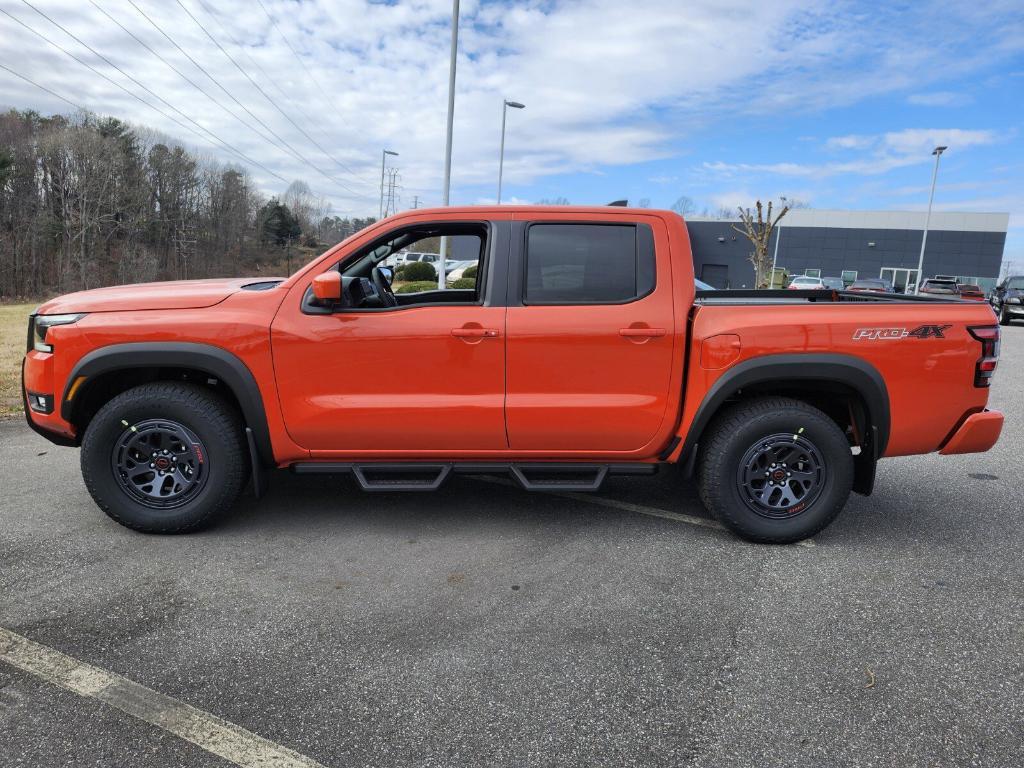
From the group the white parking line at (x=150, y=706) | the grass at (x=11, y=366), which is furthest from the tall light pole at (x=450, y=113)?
the white parking line at (x=150, y=706)

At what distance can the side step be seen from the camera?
13.0ft

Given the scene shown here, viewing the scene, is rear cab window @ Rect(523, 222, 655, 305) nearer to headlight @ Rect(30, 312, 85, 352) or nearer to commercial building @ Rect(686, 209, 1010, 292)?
headlight @ Rect(30, 312, 85, 352)

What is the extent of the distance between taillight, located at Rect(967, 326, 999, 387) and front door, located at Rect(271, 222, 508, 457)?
260 cm

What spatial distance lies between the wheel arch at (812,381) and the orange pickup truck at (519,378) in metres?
0.01

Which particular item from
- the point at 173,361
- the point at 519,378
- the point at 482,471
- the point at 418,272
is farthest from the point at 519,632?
the point at 418,272

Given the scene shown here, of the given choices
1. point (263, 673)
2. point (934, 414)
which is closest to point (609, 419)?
point (934, 414)

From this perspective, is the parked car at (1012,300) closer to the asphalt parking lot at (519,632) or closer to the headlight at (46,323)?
the asphalt parking lot at (519,632)

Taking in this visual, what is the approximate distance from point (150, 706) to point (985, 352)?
4.32 m

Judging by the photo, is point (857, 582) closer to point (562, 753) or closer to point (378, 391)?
point (562, 753)

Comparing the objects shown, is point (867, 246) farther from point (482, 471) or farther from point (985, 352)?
point (482, 471)

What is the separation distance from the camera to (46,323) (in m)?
3.89

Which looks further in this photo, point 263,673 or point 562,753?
point 263,673

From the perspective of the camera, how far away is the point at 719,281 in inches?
1972

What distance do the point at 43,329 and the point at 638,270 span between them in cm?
332
